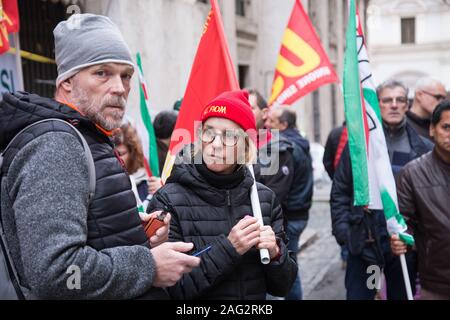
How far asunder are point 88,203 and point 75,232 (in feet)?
0.36

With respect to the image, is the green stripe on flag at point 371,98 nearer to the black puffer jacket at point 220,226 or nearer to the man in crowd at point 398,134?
the man in crowd at point 398,134

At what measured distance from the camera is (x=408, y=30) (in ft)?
149

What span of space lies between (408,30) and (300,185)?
4488 cm

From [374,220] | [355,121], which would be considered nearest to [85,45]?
[355,121]

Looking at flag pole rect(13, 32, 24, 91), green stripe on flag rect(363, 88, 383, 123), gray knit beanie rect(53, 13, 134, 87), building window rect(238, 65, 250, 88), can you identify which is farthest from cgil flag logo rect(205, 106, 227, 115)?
building window rect(238, 65, 250, 88)

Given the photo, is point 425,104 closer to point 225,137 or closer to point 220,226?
point 225,137

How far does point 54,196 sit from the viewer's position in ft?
4.85

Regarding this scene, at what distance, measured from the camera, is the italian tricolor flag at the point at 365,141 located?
10.4 feet

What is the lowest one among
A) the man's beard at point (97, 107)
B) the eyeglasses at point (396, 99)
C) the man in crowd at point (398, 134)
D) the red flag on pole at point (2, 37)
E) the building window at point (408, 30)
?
the man in crowd at point (398, 134)

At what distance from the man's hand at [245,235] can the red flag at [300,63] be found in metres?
3.11

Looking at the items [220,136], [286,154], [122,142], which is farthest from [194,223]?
[286,154]

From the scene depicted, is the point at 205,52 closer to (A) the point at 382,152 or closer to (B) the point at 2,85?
(A) the point at 382,152

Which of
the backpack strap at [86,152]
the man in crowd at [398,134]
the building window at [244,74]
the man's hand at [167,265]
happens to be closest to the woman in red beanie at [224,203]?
the man's hand at [167,265]

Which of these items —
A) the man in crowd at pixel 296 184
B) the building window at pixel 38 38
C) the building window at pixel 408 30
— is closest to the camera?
the man in crowd at pixel 296 184
